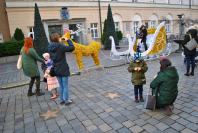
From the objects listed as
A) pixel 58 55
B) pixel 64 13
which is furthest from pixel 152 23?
pixel 58 55

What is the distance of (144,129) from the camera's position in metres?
4.29

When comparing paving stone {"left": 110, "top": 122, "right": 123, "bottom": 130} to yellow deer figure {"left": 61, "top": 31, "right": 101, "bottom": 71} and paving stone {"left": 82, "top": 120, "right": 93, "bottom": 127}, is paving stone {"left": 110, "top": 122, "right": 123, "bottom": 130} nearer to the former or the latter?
paving stone {"left": 82, "top": 120, "right": 93, "bottom": 127}

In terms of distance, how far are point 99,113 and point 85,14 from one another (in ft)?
64.6

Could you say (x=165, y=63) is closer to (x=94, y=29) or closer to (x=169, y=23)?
(x=94, y=29)

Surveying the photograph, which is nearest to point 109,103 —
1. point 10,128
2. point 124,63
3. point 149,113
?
point 149,113

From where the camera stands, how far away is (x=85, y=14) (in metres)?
23.6

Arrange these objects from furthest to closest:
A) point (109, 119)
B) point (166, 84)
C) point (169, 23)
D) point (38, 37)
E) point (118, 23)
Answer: point (169, 23), point (118, 23), point (38, 37), point (109, 119), point (166, 84)

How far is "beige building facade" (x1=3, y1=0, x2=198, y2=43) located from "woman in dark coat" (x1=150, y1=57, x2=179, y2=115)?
37.3 ft

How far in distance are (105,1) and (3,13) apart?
11.3 meters

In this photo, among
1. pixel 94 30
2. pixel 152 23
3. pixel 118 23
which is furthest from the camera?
pixel 152 23

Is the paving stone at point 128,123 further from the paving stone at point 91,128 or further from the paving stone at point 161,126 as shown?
the paving stone at point 91,128

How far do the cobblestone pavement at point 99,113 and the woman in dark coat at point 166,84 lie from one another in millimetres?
337

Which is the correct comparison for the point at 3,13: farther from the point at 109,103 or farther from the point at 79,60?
the point at 109,103

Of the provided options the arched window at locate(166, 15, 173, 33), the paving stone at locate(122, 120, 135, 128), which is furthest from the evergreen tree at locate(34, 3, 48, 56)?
the arched window at locate(166, 15, 173, 33)
